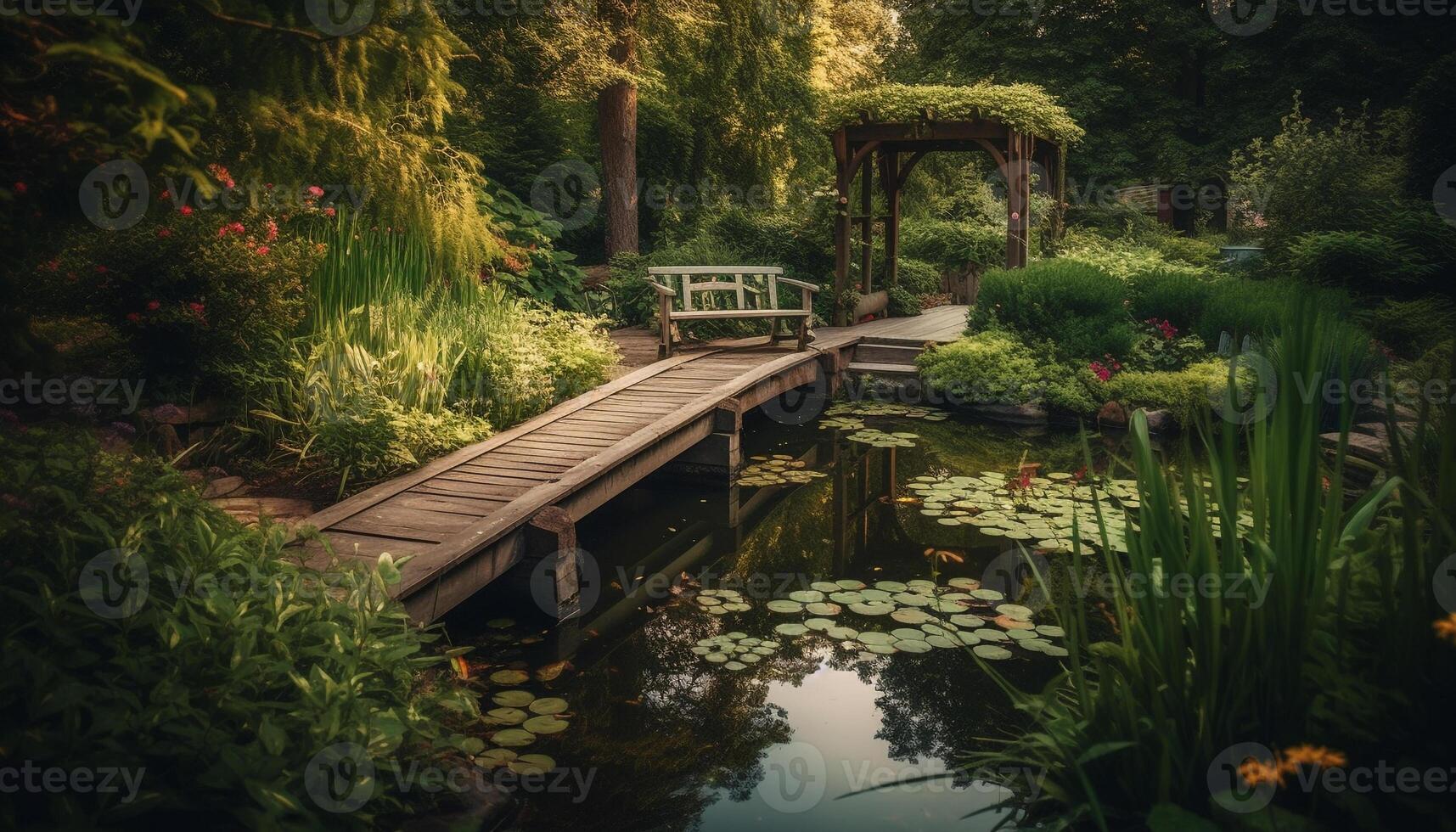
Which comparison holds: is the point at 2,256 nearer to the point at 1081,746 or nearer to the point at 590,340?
the point at 1081,746

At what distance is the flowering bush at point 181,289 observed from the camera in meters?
5.62

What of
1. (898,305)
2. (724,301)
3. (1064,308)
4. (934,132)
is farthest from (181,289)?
(898,305)

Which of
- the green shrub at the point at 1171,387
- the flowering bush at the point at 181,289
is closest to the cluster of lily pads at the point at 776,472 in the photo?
the green shrub at the point at 1171,387

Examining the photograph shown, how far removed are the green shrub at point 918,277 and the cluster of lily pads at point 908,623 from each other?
10088mm

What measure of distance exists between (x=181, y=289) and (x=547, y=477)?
7.71ft

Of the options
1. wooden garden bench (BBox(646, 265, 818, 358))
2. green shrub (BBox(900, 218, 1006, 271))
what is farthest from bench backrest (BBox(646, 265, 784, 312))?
green shrub (BBox(900, 218, 1006, 271))

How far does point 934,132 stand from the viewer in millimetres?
12117

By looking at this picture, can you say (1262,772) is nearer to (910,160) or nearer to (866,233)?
(866,233)

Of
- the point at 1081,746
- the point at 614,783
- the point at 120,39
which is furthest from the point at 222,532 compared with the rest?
the point at 1081,746

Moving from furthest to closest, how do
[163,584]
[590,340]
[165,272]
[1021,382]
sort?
[1021,382] → [590,340] → [165,272] → [163,584]

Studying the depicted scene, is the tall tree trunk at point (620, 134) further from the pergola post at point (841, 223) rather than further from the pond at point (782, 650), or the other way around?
the pond at point (782, 650)

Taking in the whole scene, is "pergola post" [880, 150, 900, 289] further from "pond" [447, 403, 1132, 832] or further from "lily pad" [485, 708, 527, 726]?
"lily pad" [485, 708, 527, 726]

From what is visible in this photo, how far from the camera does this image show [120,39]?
7.40 ft

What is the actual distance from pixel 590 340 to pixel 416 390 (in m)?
2.28
